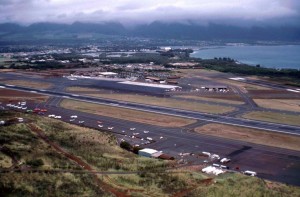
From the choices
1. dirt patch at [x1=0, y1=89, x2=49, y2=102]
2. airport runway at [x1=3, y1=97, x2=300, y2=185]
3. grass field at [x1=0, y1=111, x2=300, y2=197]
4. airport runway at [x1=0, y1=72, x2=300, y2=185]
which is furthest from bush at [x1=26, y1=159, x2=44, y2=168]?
dirt patch at [x1=0, y1=89, x2=49, y2=102]

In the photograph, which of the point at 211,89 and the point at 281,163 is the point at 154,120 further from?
the point at 211,89

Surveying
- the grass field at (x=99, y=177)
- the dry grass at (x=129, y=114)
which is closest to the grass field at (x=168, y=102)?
the dry grass at (x=129, y=114)

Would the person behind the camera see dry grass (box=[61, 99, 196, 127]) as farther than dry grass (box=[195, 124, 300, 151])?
Yes

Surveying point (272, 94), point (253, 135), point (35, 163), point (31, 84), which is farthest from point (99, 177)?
point (31, 84)

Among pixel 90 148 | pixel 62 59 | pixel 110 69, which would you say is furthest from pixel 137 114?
pixel 62 59

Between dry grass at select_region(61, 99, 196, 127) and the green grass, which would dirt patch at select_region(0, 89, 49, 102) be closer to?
dry grass at select_region(61, 99, 196, 127)

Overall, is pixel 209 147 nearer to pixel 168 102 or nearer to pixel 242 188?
pixel 242 188

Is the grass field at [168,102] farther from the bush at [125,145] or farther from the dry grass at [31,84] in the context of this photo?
the bush at [125,145]
